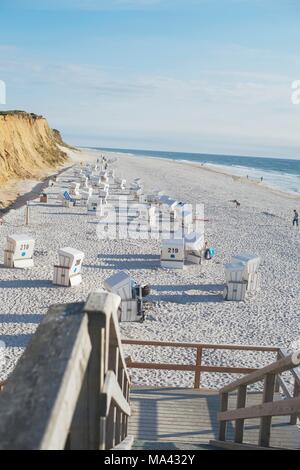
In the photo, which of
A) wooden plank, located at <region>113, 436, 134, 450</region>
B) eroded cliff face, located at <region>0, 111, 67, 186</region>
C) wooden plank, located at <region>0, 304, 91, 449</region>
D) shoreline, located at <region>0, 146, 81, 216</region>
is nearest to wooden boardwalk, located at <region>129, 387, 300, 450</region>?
wooden plank, located at <region>113, 436, 134, 450</region>

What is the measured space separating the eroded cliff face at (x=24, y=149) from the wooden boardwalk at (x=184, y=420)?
32677 mm

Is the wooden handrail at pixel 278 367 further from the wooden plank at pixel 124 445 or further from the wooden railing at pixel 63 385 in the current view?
the wooden railing at pixel 63 385

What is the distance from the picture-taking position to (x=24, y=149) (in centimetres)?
5384

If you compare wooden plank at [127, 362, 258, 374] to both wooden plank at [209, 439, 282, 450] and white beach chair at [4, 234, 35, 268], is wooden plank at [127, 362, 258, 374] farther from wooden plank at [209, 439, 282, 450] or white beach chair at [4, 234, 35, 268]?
white beach chair at [4, 234, 35, 268]

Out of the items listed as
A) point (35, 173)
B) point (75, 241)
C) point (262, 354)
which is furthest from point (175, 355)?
point (35, 173)

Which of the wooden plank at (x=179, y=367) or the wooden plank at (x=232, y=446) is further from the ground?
the wooden plank at (x=232, y=446)

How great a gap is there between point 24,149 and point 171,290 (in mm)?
42982

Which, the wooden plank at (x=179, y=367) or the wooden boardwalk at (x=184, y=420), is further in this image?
the wooden plank at (x=179, y=367)

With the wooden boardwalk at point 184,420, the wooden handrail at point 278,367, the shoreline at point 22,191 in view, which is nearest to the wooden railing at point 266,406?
the wooden handrail at point 278,367

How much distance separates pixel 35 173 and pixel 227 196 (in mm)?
19540

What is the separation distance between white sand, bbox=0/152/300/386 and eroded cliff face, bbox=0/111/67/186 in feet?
55.3

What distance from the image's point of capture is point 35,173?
48375 mm

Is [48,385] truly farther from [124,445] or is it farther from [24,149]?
[24,149]

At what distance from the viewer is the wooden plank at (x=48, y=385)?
1.42 m
